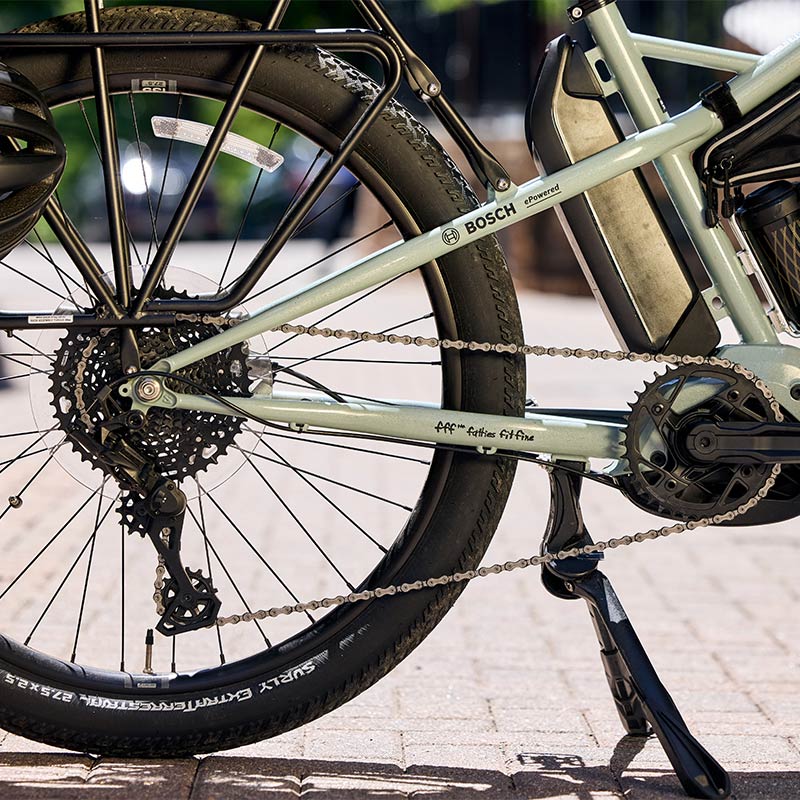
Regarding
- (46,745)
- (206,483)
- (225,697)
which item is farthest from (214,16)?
(46,745)

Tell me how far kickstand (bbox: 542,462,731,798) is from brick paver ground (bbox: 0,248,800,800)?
0.08 metres

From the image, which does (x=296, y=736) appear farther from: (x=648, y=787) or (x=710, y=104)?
(x=710, y=104)

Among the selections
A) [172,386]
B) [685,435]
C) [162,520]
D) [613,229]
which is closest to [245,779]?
[162,520]

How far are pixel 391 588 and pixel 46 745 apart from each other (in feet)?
2.68

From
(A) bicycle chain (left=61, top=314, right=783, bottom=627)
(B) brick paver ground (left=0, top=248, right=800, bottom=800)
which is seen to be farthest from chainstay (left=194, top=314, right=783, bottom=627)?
(B) brick paver ground (left=0, top=248, right=800, bottom=800)

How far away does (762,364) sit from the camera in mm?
2752

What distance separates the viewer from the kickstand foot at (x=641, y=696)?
8.77 feet

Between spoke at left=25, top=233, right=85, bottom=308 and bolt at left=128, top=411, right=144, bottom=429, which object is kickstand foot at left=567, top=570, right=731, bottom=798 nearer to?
bolt at left=128, top=411, right=144, bottom=429

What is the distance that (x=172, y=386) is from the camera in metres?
2.64

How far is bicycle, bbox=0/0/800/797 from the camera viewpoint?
261cm

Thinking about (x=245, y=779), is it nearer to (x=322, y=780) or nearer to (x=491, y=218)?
(x=322, y=780)

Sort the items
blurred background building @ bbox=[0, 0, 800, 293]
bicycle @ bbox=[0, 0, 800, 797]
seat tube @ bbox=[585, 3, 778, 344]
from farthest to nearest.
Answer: blurred background building @ bbox=[0, 0, 800, 293]
seat tube @ bbox=[585, 3, 778, 344]
bicycle @ bbox=[0, 0, 800, 797]

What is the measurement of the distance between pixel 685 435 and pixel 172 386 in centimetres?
101

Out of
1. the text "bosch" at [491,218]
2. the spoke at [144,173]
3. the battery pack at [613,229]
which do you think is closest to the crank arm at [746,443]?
the battery pack at [613,229]
